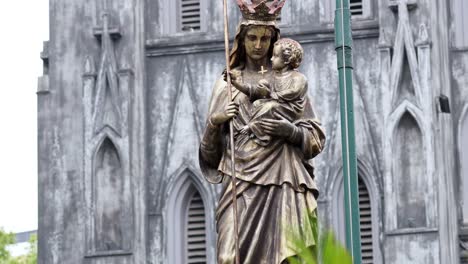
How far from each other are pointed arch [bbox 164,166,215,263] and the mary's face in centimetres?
2063

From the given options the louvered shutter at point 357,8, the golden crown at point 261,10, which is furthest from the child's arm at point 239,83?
the louvered shutter at point 357,8

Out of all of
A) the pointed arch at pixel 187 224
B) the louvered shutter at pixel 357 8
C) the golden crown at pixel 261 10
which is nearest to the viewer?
the golden crown at pixel 261 10

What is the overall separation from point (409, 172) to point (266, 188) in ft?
65.9

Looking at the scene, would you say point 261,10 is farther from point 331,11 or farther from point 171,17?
point 171,17

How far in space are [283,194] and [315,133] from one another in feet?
1.51

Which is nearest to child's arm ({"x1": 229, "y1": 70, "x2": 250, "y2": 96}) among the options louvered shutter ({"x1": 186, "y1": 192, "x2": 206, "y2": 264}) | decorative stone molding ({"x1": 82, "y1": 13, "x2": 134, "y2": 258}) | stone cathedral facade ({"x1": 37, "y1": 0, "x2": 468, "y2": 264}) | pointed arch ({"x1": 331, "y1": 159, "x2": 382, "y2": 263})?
stone cathedral facade ({"x1": 37, "y1": 0, "x2": 468, "y2": 264})

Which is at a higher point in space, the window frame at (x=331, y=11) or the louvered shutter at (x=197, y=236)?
the window frame at (x=331, y=11)

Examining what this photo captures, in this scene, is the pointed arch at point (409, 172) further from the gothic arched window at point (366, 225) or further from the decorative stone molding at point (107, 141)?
the decorative stone molding at point (107, 141)

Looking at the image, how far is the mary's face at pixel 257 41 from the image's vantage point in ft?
42.7

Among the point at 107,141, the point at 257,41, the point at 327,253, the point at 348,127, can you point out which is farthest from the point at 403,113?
the point at 327,253

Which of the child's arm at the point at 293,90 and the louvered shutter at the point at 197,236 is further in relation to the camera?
the louvered shutter at the point at 197,236

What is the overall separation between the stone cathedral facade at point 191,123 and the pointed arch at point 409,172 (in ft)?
0.07

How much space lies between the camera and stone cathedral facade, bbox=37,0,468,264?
3256 centimetres

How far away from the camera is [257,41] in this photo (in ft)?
42.8
